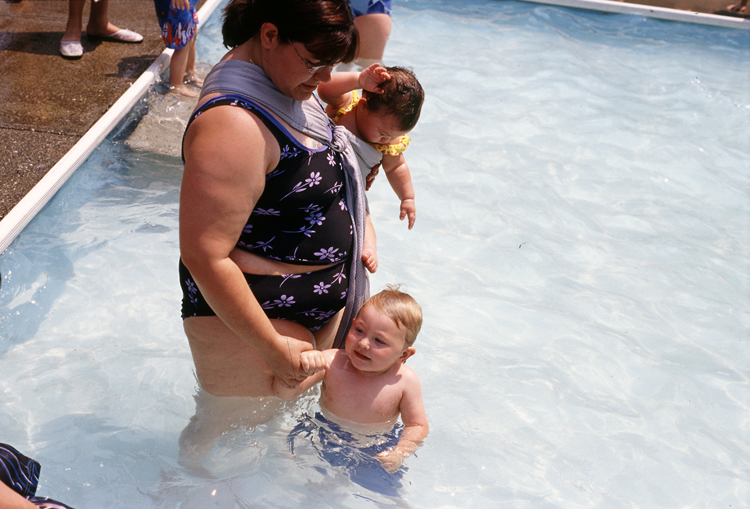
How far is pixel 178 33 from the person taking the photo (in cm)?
485

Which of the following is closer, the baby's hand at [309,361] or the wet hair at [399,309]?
the baby's hand at [309,361]

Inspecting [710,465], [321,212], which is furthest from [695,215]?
[321,212]

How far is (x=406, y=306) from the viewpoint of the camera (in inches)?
91.0

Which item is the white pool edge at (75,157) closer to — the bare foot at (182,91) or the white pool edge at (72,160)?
the white pool edge at (72,160)

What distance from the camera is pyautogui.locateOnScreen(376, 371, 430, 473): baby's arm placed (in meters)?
2.40

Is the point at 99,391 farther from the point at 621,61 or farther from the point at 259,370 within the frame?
the point at 621,61

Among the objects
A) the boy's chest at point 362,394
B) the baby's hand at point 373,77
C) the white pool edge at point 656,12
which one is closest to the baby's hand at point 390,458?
the boy's chest at point 362,394

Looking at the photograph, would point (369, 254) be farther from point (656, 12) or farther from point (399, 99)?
point (656, 12)

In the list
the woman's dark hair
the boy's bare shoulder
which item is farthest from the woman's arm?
the boy's bare shoulder

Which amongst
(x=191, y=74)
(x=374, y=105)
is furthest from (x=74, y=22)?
(x=374, y=105)

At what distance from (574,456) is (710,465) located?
709 mm

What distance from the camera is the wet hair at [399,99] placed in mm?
2379

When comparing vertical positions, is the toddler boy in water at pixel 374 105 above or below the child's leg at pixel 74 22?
above

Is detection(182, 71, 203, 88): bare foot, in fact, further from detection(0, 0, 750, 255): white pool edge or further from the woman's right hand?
the woman's right hand
